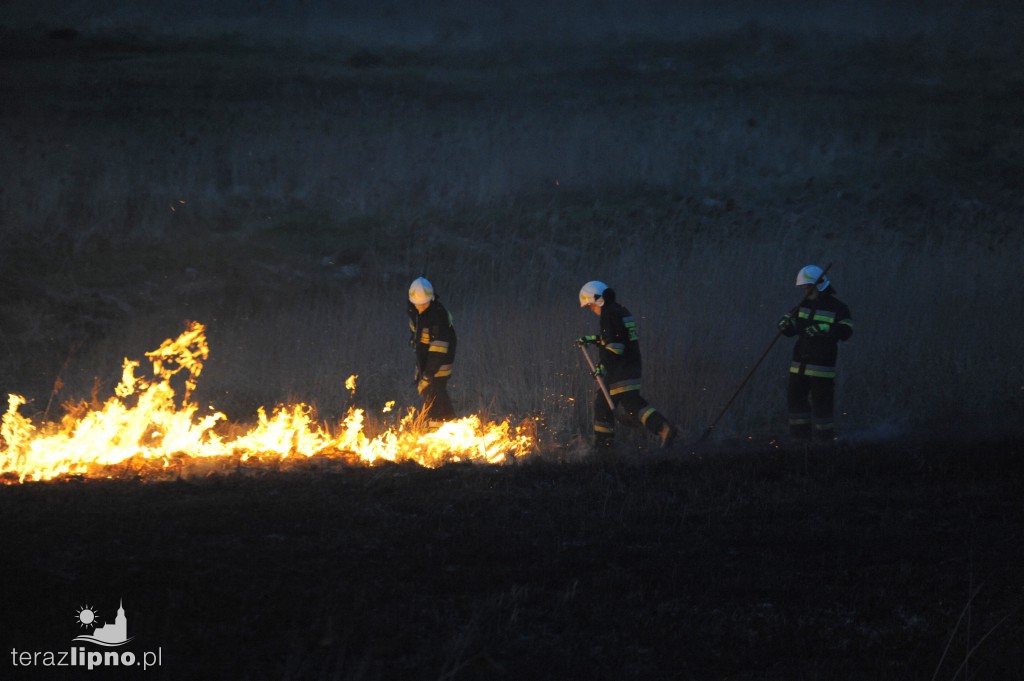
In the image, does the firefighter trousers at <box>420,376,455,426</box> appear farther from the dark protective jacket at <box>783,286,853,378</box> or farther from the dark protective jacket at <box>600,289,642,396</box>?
the dark protective jacket at <box>783,286,853,378</box>

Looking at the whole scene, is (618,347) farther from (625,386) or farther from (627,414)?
(627,414)

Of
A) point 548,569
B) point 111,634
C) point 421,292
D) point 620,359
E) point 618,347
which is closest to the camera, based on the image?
point 111,634

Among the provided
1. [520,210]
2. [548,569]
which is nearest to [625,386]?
[548,569]

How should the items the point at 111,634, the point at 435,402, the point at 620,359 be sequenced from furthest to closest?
the point at 435,402
the point at 620,359
the point at 111,634

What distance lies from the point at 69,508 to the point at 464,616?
12.5ft

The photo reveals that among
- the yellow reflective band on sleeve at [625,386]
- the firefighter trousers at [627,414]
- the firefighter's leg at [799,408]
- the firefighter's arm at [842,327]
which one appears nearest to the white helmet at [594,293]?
the yellow reflective band on sleeve at [625,386]

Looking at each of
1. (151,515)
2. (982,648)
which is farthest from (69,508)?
(982,648)

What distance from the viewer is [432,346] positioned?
11094 millimetres

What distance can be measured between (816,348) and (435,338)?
12.3 feet

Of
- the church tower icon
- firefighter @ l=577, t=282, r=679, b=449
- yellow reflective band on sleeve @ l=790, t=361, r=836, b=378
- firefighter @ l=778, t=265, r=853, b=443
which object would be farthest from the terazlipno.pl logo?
yellow reflective band on sleeve @ l=790, t=361, r=836, b=378

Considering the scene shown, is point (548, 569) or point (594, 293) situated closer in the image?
point (548, 569)

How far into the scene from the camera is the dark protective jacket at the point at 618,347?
1076 centimetres

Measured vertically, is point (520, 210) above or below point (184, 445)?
above

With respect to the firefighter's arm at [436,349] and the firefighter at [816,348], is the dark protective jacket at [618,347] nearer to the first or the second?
the firefighter at [816,348]
